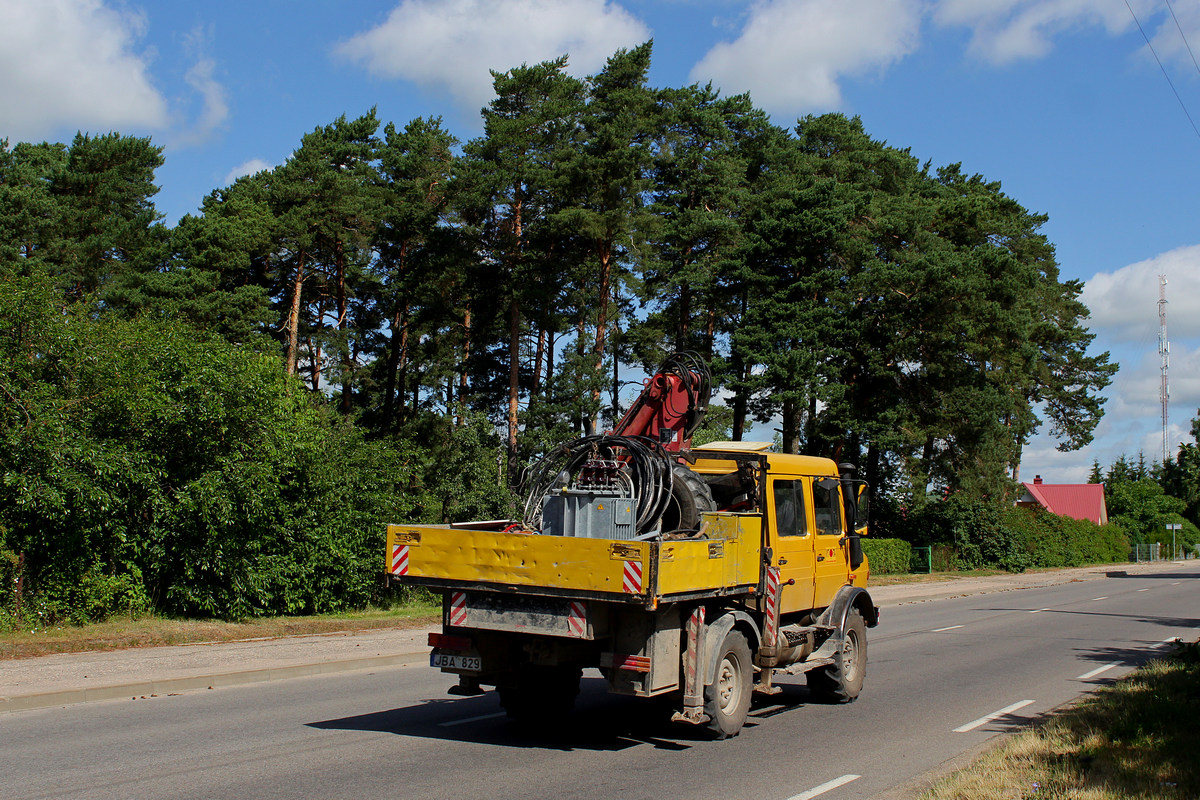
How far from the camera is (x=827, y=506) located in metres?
11.4

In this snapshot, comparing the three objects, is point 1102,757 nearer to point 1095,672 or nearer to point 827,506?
point 827,506

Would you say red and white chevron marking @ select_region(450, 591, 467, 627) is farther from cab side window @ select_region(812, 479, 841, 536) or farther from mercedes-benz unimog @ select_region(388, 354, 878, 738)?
cab side window @ select_region(812, 479, 841, 536)

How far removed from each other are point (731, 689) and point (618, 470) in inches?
91.6

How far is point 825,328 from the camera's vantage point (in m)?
41.3

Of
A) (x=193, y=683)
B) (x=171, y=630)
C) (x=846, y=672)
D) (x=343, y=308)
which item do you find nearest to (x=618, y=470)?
(x=846, y=672)

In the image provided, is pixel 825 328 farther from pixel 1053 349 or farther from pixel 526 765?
pixel 526 765

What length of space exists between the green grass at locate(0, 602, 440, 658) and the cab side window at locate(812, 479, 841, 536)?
32.0ft

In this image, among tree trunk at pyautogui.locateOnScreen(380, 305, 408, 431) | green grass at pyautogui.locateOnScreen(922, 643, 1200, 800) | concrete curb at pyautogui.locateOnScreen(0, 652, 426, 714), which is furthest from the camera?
tree trunk at pyautogui.locateOnScreen(380, 305, 408, 431)

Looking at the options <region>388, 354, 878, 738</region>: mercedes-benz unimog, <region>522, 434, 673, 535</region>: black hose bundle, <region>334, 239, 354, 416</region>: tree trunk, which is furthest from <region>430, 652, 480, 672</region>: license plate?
<region>334, 239, 354, 416</region>: tree trunk

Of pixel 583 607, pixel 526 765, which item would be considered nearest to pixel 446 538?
pixel 583 607

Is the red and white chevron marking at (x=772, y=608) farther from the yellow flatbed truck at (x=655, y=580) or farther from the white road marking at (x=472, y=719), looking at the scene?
the white road marking at (x=472, y=719)

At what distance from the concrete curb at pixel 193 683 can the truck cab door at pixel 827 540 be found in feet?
21.8

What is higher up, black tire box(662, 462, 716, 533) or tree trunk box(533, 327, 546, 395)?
tree trunk box(533, 327, 546, 395)

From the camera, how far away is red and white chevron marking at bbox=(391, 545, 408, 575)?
885cm
